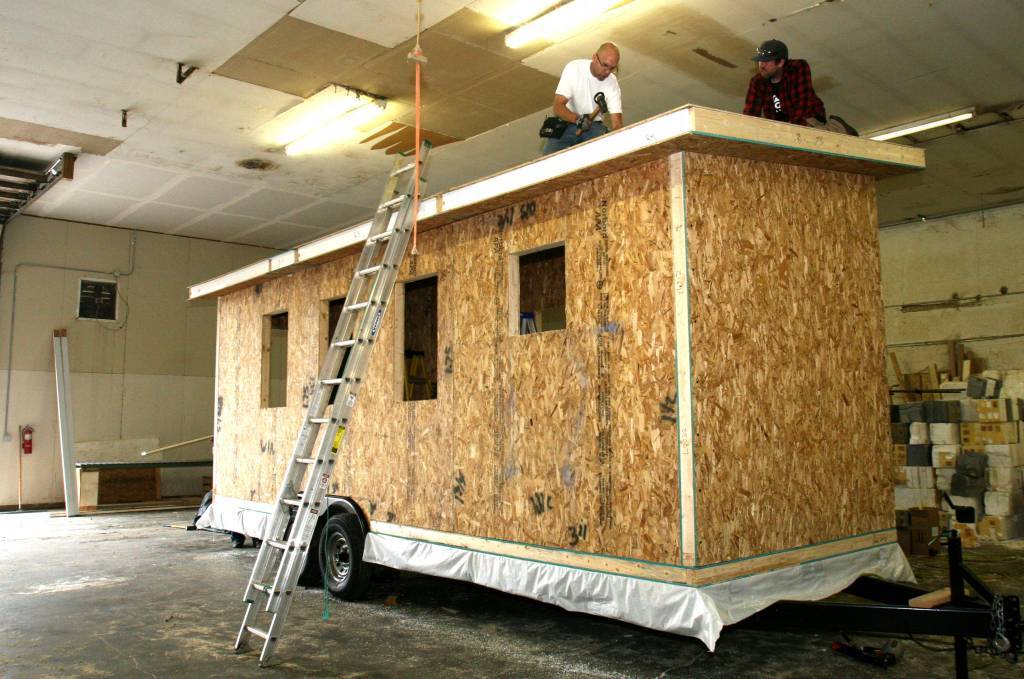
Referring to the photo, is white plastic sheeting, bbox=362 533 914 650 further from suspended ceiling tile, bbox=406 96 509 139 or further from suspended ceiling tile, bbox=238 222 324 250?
suspended ceiling tile, bbox=238 222 324 250

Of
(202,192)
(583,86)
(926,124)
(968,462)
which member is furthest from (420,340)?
(926,124)

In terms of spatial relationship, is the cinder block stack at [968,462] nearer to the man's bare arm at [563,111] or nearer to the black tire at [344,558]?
the man's bare arm at [563,111]

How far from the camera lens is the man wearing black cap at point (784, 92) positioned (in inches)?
217

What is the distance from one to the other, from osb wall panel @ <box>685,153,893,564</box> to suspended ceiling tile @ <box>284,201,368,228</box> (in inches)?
415

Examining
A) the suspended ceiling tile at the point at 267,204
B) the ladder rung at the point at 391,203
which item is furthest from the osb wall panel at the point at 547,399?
the suspended ceiling tile at the point at 267,204

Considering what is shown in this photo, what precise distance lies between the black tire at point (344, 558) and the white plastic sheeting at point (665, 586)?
2.55 ft

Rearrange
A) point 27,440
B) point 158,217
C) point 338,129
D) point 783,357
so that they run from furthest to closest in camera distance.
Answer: point 158,217 → point 27,440 → point 338,129 → point 783,357

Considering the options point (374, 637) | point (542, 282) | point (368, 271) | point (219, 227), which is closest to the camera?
point (374, 637)

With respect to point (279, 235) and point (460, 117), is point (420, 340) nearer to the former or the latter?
point (460, 117)

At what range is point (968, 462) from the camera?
384 inches

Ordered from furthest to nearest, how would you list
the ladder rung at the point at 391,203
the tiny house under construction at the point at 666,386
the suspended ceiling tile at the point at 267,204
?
the suspended ceiling tile at the point at 267,204, the ladder rung at the point at 391,203, the tiny house under construction at the point at 666,386

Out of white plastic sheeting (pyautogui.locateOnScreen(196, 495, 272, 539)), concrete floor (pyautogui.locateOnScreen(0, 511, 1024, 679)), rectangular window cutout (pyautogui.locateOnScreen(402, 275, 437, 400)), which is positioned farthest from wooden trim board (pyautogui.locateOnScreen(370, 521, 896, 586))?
rectangular window cutout (pyautogui.locateOnScreen(402, 275, 437, 400))

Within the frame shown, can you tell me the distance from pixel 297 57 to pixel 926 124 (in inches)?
312

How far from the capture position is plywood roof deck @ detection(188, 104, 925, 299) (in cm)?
452
